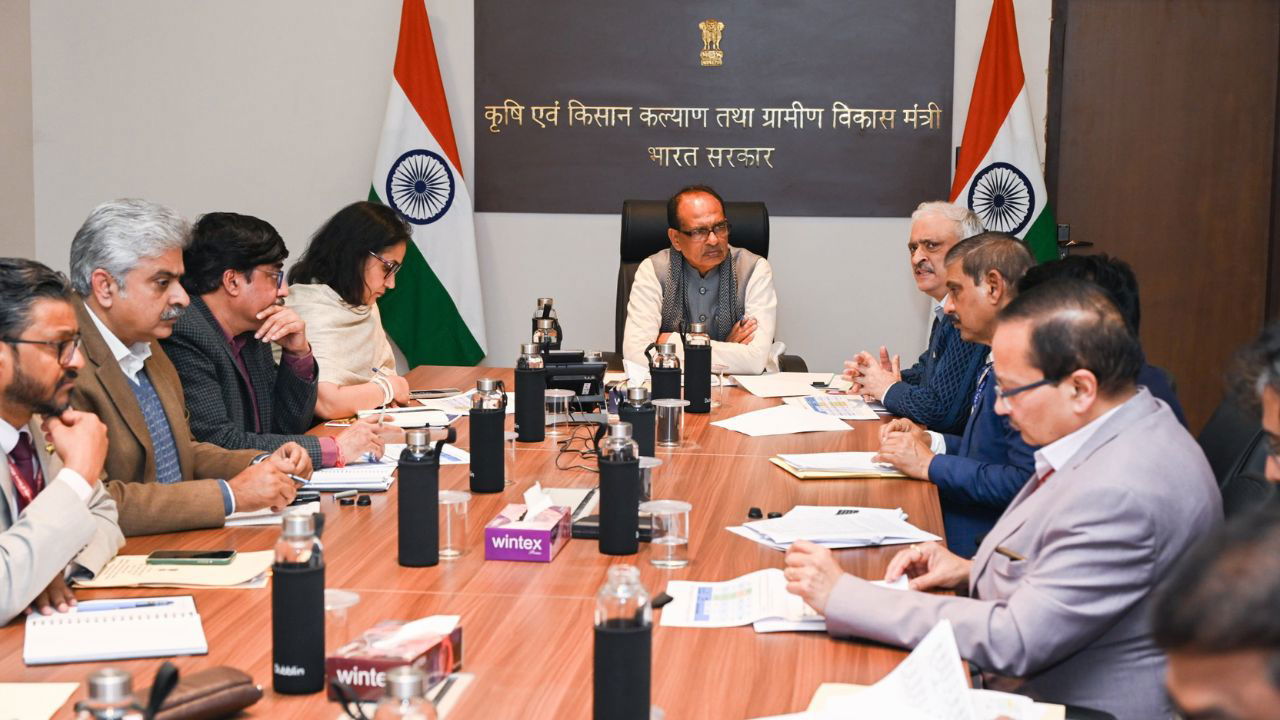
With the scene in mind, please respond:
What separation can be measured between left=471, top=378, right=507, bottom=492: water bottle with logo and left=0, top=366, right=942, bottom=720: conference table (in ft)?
0.11

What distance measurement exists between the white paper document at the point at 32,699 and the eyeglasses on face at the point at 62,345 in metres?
0.62

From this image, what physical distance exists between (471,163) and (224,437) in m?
3.09

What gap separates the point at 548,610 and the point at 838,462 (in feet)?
4.06

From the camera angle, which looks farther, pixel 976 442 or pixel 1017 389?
pixel 976 442

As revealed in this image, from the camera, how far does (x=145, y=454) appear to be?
2.56 metres

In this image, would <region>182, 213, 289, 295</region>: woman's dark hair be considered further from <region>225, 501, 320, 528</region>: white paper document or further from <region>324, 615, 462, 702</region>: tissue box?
<region>324, 615, 462, 702</region>: tissue box

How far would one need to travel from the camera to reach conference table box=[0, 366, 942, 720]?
165 centimetres

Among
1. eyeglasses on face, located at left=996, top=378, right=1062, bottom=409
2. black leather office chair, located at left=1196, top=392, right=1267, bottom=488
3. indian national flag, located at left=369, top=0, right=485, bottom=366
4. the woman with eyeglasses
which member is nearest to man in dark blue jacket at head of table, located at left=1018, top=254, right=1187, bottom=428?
black leather office chair, located at left=1196, top=392, right=1267, bottom=488

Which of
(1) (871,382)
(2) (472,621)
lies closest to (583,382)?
(1) (871,382)

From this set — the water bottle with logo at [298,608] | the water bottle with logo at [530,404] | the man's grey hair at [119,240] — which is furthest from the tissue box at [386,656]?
the water bottle with logo at [530,404]

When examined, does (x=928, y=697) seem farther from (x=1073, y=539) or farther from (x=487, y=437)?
(x=487, y=437)

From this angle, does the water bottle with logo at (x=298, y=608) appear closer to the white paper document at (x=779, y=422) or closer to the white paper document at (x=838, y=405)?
the white paper document at (x=779, y=422)

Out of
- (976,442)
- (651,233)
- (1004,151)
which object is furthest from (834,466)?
(1004,151)

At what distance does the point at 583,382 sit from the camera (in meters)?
3.70
